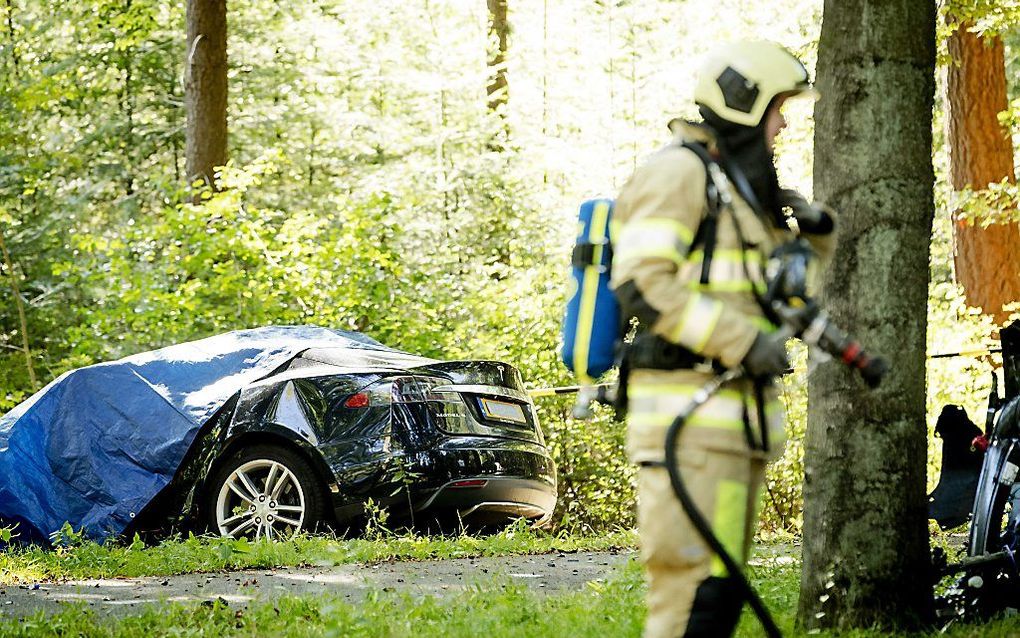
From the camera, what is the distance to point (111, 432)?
32.3 ft

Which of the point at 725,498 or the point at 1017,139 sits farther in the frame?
the point at 1017,139

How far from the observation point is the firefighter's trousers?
361 cm

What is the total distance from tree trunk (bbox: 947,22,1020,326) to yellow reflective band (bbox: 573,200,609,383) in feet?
38.4

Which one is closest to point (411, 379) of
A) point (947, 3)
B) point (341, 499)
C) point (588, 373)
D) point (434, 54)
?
point (341, 499)

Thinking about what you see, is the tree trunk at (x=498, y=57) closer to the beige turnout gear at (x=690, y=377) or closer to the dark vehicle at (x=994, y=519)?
the dark vehicle at (x=994, y=519)

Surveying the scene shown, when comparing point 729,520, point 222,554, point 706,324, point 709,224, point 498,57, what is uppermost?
point 498,57

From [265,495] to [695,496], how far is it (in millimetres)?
6095

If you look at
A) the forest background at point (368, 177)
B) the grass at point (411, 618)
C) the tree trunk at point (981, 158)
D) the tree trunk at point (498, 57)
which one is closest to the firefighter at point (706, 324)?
the grass at point (411, 618)

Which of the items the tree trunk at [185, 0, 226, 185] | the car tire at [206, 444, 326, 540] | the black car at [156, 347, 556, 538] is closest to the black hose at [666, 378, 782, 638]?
the black car at [156, 347, 556, 538]

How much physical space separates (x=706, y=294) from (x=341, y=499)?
19.0ft

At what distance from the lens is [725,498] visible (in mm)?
3639

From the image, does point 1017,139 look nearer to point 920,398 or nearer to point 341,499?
point 341,499

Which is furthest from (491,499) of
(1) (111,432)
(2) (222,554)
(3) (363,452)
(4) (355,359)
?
(1) (111,432)

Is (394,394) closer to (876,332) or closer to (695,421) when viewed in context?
(876,332)
